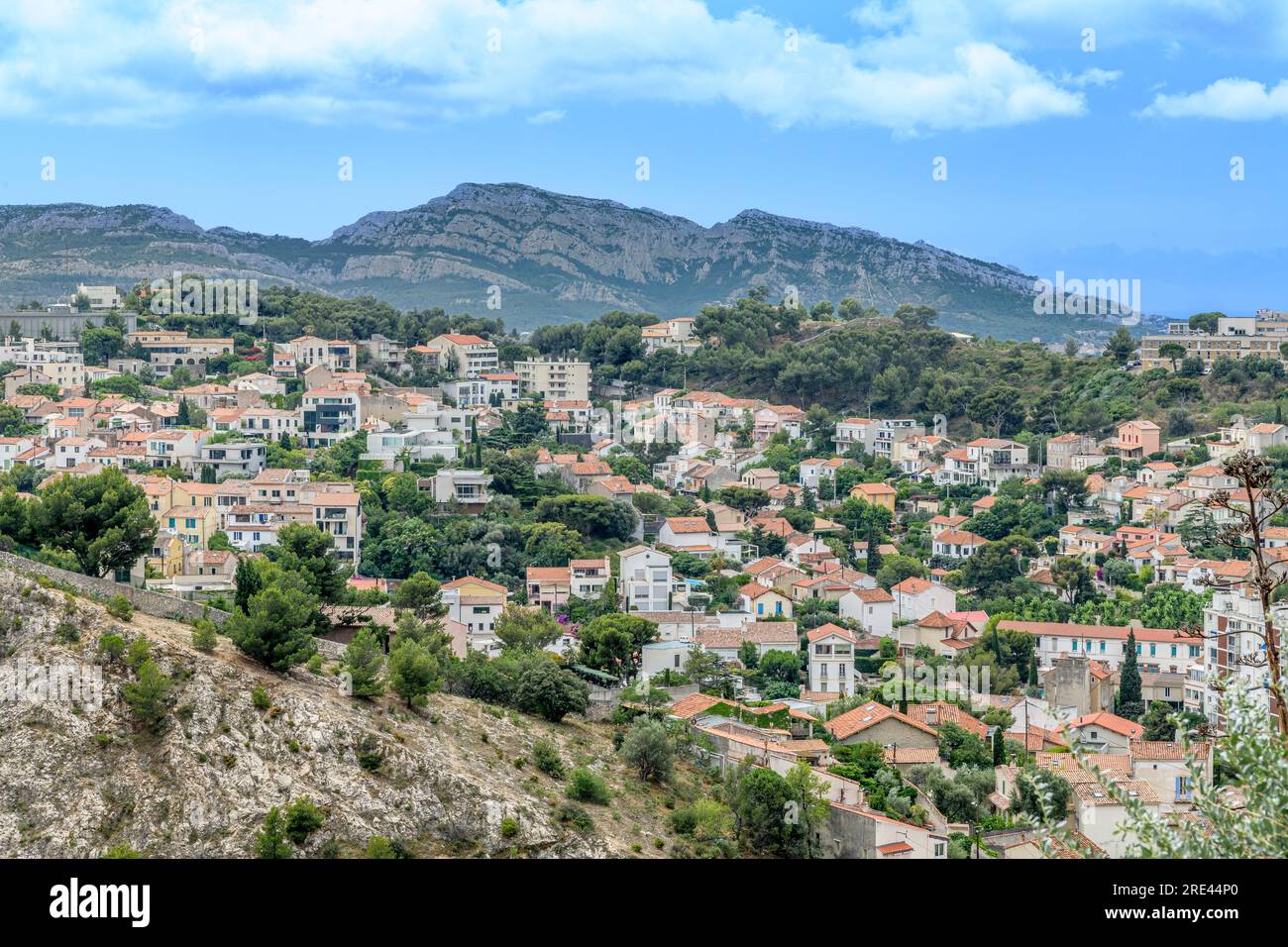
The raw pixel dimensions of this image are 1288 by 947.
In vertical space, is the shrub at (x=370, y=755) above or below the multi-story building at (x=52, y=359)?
below

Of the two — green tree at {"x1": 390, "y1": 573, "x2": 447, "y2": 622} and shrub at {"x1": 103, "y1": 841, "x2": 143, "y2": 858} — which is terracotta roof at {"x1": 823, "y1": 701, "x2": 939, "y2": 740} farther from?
shrub at {"x1": 103, "y1": 841, "x2": 143, "y2": 858}

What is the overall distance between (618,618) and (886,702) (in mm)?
3818

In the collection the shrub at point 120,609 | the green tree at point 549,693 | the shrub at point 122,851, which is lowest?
the shrub at point 122,851

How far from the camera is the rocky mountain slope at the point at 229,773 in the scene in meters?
11.6

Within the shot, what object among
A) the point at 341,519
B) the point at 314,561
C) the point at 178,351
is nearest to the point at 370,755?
the point at 314,561

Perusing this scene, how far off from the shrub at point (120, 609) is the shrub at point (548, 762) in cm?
394

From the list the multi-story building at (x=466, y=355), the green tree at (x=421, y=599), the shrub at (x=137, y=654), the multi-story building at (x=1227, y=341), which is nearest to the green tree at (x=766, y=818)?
the shrub at (x=137, y=654)

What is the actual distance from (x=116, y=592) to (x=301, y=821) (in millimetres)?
3848

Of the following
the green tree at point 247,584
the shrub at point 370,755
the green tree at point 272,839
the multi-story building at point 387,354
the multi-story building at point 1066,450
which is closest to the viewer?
the green tree at point 272,839

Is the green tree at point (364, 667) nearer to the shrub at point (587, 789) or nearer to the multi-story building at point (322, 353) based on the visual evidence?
the shrub at point (587, 789)

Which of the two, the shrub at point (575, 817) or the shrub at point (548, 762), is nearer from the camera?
the shrub at point (575, 817)

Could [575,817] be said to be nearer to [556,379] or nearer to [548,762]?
[548,762]

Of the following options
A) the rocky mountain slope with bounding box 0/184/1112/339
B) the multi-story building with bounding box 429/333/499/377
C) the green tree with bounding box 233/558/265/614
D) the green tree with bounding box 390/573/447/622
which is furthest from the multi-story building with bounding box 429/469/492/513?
the rocky mountain slope with bounding box 0/184/1112/339

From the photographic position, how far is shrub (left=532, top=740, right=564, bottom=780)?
14031mm
